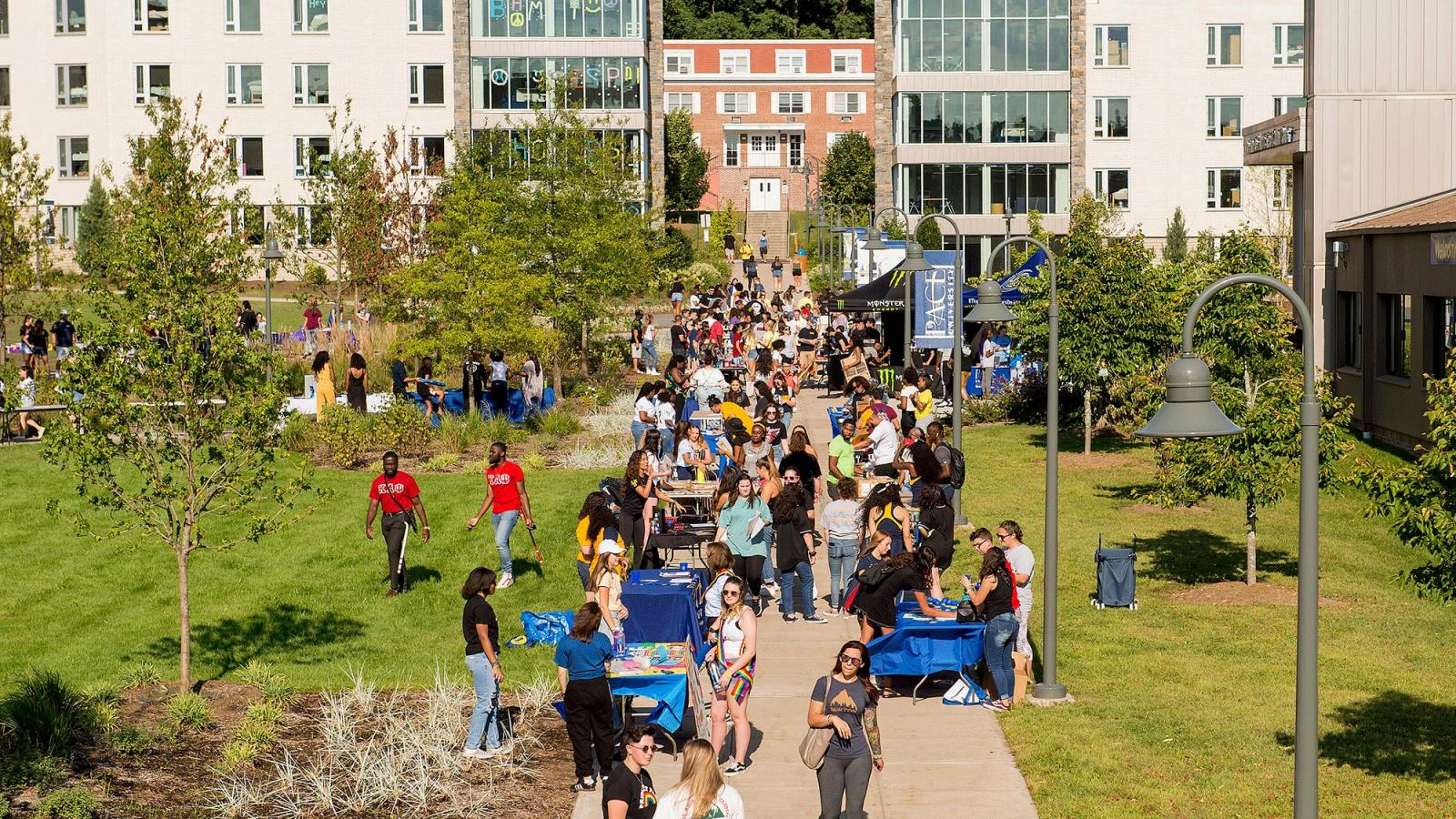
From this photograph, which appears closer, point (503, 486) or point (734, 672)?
point (734, 672)

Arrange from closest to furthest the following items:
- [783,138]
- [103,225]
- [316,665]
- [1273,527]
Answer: [316,665], [1273,527], [103,225], [783,138]

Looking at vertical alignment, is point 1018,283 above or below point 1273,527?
above

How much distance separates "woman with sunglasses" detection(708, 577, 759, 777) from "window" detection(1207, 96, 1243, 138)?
62.8 metres

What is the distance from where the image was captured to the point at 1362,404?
35.3m

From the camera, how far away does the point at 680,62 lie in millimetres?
112875

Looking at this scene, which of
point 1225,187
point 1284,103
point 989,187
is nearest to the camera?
point 989,187

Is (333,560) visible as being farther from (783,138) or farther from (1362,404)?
(783,138)

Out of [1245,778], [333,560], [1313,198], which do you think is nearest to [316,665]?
[333,560]

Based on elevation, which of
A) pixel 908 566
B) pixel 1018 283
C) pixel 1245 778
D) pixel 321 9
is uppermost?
pixel 321 9

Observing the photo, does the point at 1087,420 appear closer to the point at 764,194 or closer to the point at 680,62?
the point at 680,62

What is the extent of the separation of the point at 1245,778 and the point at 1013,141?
195 feet

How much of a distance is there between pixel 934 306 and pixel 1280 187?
36311 mm

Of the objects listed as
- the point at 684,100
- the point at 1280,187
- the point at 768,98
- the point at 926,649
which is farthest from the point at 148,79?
the point at 926,649

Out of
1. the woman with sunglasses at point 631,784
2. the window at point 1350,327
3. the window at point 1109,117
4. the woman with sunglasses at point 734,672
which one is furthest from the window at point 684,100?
the woman with sunglasses at point 631,784
